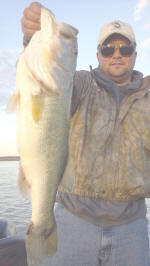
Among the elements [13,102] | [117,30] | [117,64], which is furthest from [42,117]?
[117,30]

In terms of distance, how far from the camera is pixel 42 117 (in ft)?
8.02

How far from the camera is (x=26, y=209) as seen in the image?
14.6 metres

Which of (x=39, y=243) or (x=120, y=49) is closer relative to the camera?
(x=39, y=243)

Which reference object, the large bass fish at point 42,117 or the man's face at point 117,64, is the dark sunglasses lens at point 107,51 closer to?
the man's face at point 117,64

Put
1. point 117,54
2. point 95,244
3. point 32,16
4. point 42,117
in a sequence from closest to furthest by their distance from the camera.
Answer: point 42,117, point 32,16, point 95,244, point 117,54

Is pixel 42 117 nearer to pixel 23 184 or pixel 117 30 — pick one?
pixel 23 184

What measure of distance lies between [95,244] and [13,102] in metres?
2.01

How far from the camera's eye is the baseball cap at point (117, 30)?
409cm

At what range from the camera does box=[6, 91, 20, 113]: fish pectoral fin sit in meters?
2.46

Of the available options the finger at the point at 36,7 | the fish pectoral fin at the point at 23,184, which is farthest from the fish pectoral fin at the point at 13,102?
the finger at the point at 36,7

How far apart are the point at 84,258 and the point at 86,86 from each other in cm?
216

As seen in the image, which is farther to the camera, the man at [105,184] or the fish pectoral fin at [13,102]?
the man at [105,184]

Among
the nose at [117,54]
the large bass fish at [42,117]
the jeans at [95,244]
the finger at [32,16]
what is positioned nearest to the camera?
the large bass fish at [42,117]

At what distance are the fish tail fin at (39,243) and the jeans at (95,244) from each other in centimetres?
69
